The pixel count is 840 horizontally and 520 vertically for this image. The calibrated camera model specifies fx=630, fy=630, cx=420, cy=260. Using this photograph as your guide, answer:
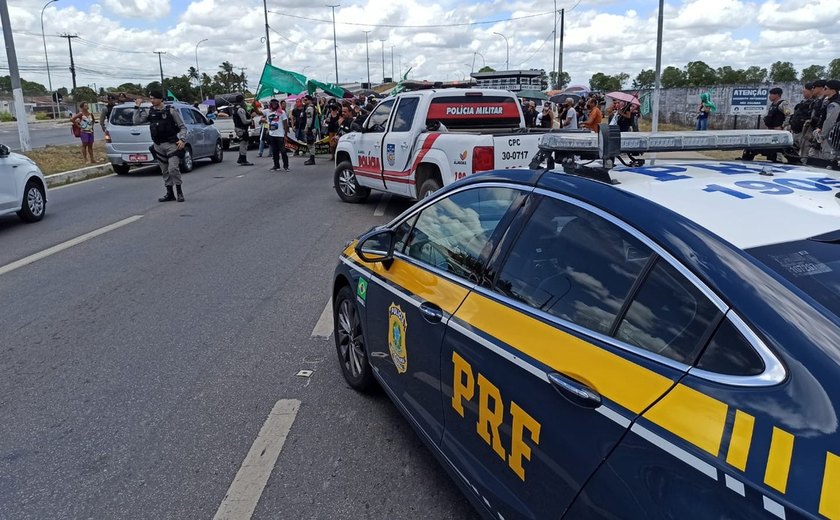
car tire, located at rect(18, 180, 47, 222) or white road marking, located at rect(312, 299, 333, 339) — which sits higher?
car tire, located at rect(18, 180, 47, 222)

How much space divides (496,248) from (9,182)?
9.63 metres

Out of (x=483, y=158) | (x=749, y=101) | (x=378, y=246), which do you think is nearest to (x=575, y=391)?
(x=378, y=246)

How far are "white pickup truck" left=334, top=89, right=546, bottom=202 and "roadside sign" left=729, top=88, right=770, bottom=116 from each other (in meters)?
12.8

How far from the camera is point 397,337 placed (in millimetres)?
3246

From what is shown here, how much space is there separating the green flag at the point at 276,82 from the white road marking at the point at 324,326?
20794 mm

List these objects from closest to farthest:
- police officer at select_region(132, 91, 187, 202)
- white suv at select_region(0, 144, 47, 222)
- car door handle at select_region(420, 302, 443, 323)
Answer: car door handle at select_region(420, 302, 443, 323) < white suv at select_region(0, 144, 47, 222) < police officer at select_region(132, 91, 187, 202)

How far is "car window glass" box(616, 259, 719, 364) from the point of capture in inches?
68.6

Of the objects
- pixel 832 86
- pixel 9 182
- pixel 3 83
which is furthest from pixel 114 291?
pixel 3 83

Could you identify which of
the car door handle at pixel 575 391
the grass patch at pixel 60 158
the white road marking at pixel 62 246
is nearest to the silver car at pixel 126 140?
the grass patch at pixel 60 158

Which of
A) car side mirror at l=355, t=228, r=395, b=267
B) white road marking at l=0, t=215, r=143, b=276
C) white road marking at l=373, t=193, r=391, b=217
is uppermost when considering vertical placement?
car side mirror at l=355, t=228, r=395, b=267

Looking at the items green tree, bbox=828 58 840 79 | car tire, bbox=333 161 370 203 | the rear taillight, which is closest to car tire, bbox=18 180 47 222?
car tire, bbox=333 161 370 203

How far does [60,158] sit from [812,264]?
22.7 metres

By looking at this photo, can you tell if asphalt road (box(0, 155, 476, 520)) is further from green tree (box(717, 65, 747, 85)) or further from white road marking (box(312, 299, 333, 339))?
green tree (box(717, 65, 747, 85))

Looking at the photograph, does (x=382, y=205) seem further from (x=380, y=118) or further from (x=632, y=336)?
(x=632, y=336)
